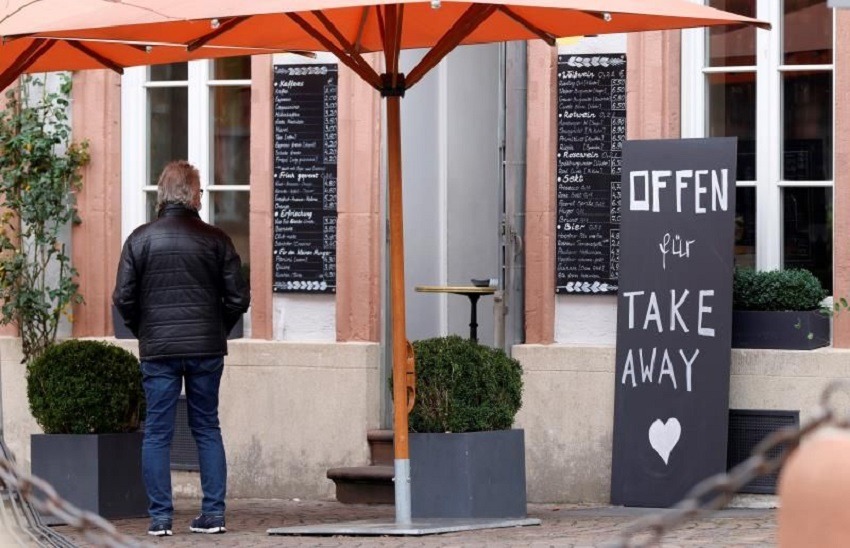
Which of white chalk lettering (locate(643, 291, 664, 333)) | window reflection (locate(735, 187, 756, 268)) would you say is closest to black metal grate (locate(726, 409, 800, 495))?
white chalk lettering (locate(643, 291, 664, 333))

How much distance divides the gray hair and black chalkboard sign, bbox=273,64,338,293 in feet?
6.55

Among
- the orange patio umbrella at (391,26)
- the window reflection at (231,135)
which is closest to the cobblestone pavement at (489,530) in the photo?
the orange patio umbrella at (391,26)

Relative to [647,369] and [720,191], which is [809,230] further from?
[647,369]

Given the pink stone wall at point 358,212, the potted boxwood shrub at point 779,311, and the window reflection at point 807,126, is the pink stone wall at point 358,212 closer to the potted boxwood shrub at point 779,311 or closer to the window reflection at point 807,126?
the potted boxwood shrub at point 779,311

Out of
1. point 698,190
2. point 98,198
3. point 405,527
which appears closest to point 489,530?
point 405,527

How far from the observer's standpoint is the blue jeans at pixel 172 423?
7988mm

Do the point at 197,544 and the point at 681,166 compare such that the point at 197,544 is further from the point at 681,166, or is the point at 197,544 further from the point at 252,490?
the point at 681,166

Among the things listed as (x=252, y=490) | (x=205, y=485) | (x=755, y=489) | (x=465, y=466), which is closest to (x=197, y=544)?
(x=205, y=485)

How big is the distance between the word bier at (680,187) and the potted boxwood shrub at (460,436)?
5.37 feet

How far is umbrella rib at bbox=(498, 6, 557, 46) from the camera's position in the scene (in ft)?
23.6

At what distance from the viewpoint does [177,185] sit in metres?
8.10

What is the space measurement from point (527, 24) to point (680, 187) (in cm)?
222

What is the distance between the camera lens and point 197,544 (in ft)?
25.3

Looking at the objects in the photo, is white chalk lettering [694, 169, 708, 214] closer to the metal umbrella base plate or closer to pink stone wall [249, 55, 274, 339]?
the metal umbrella base plate
